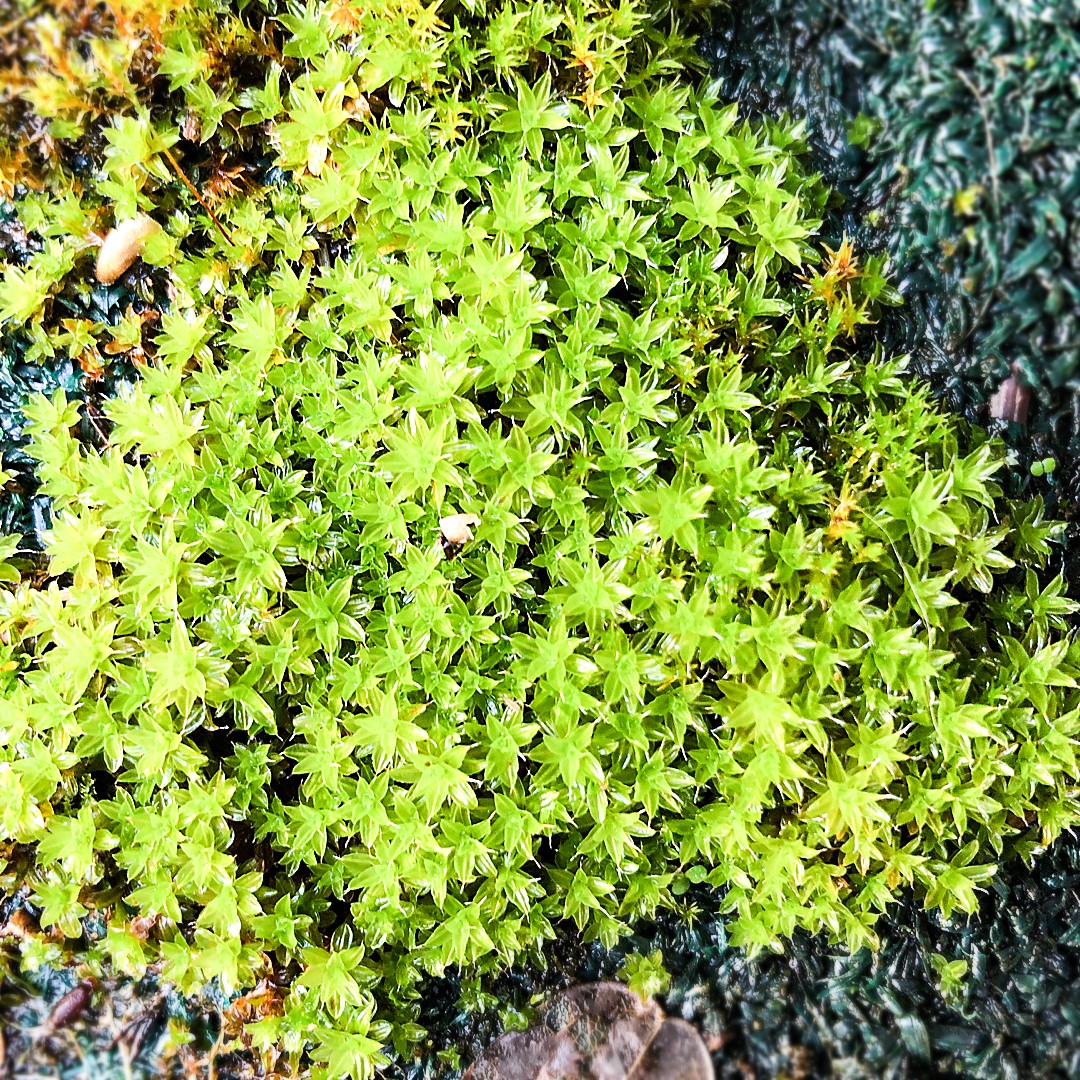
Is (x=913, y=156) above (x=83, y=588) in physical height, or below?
above

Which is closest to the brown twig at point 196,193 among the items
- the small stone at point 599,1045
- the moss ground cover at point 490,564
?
the moss ground cover at point 490,564

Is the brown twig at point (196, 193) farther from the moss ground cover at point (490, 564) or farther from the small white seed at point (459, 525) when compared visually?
the small white seed at point (459, 525)

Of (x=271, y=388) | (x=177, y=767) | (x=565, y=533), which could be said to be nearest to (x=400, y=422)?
(x=271, y=388)

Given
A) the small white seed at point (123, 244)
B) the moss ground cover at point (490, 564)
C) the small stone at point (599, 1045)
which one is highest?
the small white seed at point (123, 244)

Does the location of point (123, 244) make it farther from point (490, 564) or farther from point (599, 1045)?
point (599, 1045)

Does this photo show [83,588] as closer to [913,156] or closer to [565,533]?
[565,533]

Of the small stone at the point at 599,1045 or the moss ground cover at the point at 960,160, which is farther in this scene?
the small stone at the point at 599,1045

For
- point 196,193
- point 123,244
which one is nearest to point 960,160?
point 196,193
